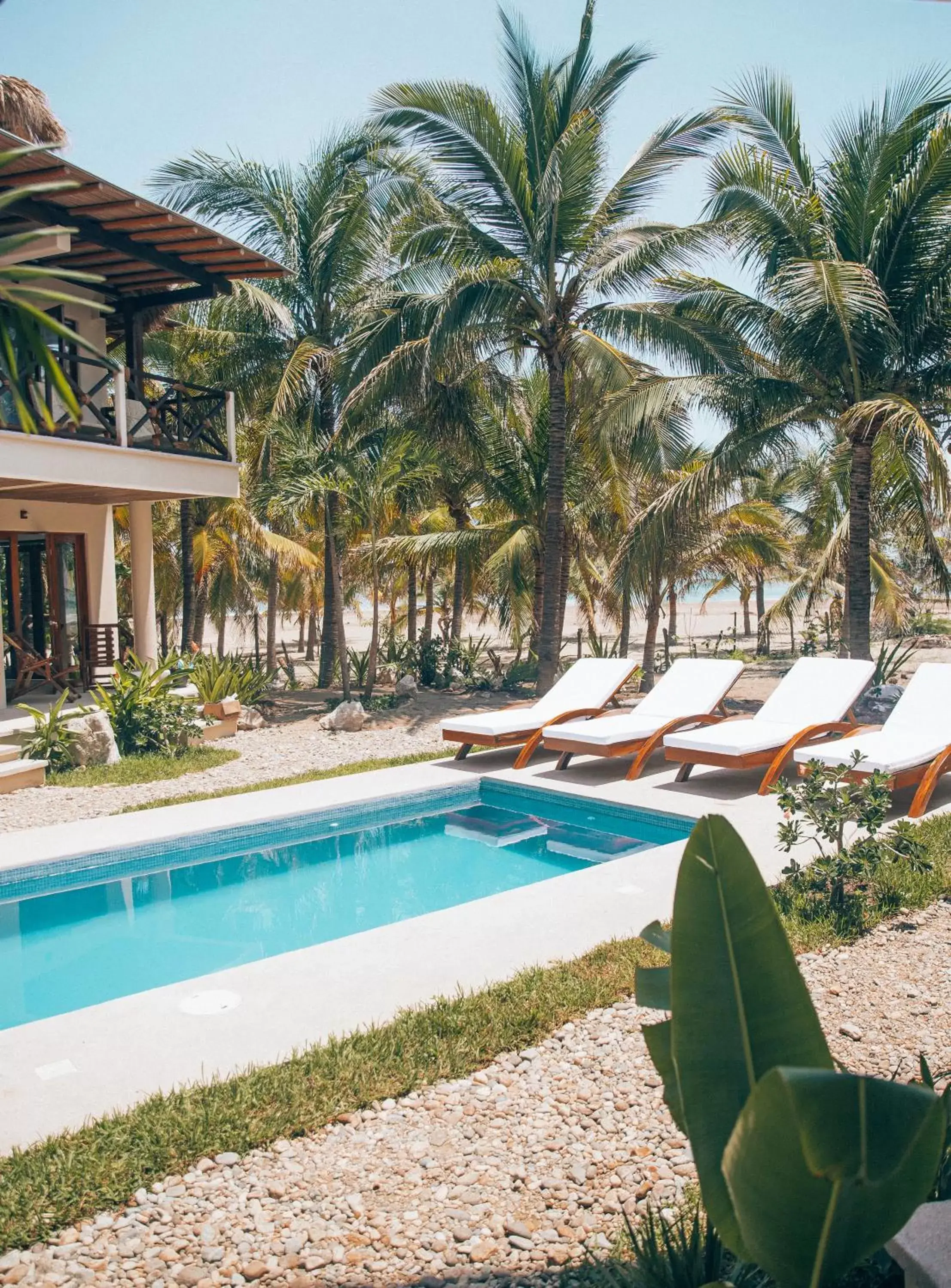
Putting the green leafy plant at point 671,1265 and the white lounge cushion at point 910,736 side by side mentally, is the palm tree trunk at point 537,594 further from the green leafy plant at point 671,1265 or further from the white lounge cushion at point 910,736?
the green leafy plant at point 671,1265

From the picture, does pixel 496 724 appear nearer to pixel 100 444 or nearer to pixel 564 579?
pixel 100 444

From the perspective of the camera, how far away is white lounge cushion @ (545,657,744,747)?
32.2 ft

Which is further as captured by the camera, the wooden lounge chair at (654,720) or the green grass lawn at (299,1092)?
the wooden lounge chair at (654,720)

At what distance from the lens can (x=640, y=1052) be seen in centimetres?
411

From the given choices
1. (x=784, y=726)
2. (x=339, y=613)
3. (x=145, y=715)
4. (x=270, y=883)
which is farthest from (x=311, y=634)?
(x=270, y=883)

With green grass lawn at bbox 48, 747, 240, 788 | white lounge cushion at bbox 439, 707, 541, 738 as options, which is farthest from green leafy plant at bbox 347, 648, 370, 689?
white lounge cushion at bbox 439, 707, 541, 738

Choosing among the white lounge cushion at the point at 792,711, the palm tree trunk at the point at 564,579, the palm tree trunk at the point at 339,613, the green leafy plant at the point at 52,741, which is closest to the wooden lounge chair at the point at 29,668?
the green leafy plant at the point at 52,741

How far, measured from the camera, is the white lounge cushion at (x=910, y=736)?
26.7ft

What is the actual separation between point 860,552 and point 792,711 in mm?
3991

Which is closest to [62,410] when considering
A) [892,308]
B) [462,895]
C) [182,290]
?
[182,290]

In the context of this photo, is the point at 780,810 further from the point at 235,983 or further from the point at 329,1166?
the point at 329,1166

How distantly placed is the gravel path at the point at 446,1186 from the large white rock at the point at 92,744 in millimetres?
7759

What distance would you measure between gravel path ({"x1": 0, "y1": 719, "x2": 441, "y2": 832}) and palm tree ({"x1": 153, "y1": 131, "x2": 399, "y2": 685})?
3.82 metres

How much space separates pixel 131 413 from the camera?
1357cm
